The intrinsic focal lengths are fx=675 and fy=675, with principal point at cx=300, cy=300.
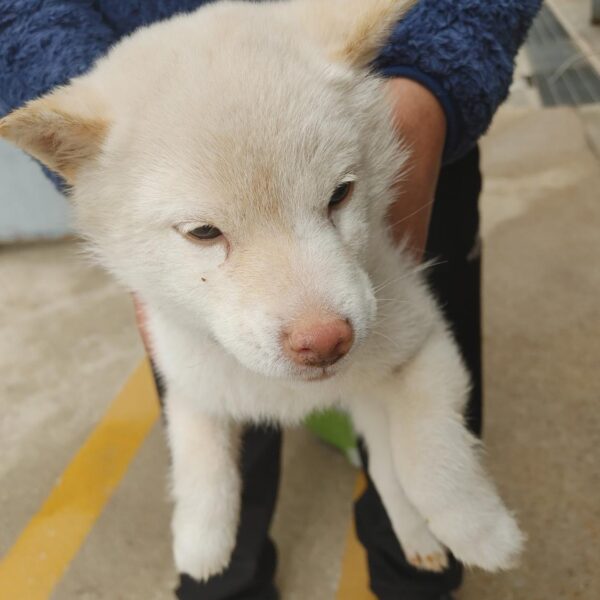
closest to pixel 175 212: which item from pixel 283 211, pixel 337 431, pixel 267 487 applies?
pixel 283 211

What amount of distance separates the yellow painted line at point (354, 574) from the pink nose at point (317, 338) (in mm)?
1190

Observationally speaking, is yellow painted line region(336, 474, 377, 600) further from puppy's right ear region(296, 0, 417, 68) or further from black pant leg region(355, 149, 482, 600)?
puppy's right ear region(296, 0, 417, 68)

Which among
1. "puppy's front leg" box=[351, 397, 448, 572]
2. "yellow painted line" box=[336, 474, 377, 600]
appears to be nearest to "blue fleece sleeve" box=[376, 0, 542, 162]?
"puppy's front leg" box=[351, 397, 448, 572]

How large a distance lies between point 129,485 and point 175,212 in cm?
157

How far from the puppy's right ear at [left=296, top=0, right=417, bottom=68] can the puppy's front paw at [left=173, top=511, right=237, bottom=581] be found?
3.07ft

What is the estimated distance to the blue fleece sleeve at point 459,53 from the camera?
145cm

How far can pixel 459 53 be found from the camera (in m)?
1.44

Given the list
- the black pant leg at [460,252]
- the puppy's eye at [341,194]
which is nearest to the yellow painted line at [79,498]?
the black pant leg at [460,252]

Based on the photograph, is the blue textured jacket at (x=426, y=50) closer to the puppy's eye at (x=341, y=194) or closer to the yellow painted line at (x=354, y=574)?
the puppy's eye at (x=341, y=194)

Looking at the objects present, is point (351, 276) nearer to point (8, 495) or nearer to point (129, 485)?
point (129, 485)

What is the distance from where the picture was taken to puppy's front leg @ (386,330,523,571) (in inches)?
47.4

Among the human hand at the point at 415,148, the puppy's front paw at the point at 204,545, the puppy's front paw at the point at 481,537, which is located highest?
the human hand at the point at 415,148

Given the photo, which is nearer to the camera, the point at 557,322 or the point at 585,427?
the point at 585,427

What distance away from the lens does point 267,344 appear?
987 mm
